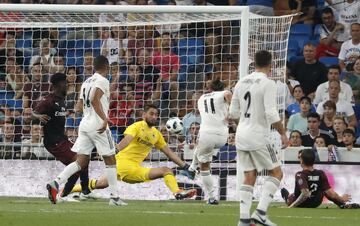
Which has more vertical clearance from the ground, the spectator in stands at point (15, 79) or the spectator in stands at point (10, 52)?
the spectator in stands at point (10, 52)

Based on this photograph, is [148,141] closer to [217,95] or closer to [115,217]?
[217,95]

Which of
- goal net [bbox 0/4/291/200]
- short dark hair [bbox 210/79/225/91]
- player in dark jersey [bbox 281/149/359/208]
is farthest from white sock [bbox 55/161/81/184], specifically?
player in dark jersey [bbox 281/149/359/208]

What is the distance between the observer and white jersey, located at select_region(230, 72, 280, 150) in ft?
41.6

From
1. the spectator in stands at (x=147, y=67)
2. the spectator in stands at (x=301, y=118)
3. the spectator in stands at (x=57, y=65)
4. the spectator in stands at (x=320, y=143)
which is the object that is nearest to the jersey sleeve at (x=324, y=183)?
the spectator in stands at (x=320, y=143)

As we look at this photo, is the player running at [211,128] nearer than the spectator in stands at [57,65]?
Yes

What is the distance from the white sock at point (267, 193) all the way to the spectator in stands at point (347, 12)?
1023 cm

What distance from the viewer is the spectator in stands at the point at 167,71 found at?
20.5 m

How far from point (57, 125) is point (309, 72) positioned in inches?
227

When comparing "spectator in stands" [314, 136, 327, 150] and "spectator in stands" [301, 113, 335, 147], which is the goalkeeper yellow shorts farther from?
"spectator in stands" [301, 113, 335, 147]

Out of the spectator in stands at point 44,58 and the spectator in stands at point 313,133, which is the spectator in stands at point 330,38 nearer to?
the spectator in stands at point 313,133

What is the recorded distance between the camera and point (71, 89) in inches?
816

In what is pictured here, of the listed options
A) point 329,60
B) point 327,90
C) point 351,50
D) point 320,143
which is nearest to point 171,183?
point 320,143

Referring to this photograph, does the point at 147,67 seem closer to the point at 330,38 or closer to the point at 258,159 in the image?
the point at 330,38

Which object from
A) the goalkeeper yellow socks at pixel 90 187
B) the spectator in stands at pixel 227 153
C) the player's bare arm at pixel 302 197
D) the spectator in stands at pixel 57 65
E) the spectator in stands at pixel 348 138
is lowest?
the goalkeeper yellow socks at pixel 90 187
